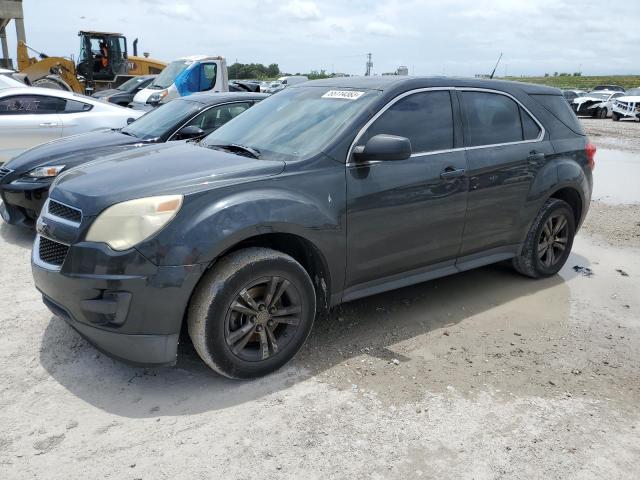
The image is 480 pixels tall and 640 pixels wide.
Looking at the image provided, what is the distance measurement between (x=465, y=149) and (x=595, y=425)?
6.93ft

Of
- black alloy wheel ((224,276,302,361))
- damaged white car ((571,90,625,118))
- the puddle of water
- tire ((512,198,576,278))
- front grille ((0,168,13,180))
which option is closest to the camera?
black alloy wheel ((224,276,302,361))

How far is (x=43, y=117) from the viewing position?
8.15 meters

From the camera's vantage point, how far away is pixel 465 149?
4289 mm

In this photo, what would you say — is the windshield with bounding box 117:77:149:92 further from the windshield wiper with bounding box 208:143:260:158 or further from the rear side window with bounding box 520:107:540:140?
the rear side window with bounding box 520:107:540:140

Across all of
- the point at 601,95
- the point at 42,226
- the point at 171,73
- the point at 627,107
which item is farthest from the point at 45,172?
the point at 601,95

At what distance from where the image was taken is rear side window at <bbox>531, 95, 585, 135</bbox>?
5.04 metres

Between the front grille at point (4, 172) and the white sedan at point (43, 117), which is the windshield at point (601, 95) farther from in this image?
the front grille at point (4, 172)

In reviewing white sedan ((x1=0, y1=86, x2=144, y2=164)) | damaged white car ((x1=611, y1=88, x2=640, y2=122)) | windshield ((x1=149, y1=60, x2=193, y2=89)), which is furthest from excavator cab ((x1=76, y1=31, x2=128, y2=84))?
damaged white car ((x1=611, y1=88, x2=640, y2=122))

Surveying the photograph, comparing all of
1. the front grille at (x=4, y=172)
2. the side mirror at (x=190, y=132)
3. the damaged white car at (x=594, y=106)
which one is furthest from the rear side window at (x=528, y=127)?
the damaged white car at (x=594, y=106)

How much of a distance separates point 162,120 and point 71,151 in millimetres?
1169

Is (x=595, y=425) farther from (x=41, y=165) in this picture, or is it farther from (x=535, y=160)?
(x=41, y=165)

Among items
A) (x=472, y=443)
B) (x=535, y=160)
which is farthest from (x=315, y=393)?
(x=535, y=160)

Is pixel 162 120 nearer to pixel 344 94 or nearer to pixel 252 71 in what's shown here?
pixel 344 94

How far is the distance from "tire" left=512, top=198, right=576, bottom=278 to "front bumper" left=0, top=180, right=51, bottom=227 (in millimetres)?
Answer: 4625
